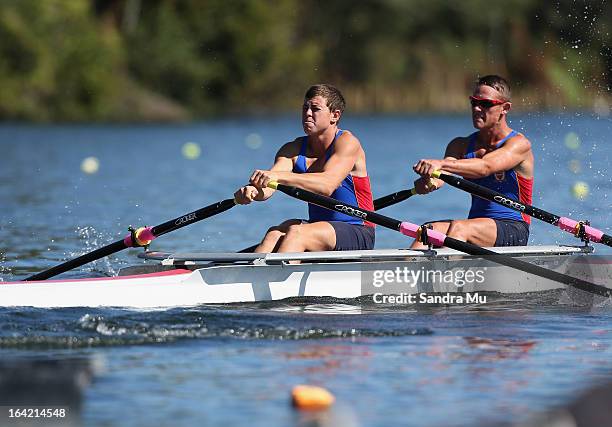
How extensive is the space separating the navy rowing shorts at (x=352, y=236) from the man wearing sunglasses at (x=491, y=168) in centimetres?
41

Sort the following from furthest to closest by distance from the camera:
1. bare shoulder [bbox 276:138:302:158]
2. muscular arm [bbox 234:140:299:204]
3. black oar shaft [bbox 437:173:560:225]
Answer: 1. bare shoulder [bbox 276:138:302:158]
2. black oar shaft [bbox 437:173:560:225]
3. muscular arm [bbox 234:140:299:204]

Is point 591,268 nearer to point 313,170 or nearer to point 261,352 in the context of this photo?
point 313,170

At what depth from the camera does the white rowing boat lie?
998 cm

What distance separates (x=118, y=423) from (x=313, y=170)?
4095 millimetres

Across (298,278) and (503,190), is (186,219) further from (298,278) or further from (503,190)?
(503,190)

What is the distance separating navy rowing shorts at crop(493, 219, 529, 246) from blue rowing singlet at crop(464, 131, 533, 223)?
0.24 feet

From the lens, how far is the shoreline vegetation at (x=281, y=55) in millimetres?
50625

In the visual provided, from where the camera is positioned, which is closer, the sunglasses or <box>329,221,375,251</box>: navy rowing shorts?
<box>329,221,375,251</box>: navy rowing shorts

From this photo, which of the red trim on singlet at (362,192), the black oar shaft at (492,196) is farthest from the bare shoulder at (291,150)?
the black oar shaft at (492,196)

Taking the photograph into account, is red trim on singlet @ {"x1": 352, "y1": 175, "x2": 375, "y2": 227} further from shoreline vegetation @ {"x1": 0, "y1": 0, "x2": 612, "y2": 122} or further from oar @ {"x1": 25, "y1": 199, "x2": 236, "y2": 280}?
shoreline vegetation @ {"x1": 0, "y1": 0, "x2": 612, "y2": 122}

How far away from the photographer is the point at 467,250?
10.3 metres

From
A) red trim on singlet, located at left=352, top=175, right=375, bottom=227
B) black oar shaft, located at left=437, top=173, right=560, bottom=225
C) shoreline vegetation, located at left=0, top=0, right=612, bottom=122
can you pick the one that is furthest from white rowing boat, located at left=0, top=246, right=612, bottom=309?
shoreline vegetation, located at left=0, top=0, right=612, bottom=122

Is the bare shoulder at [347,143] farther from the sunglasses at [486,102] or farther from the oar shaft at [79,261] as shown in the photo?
the oar shaft at [79,261]

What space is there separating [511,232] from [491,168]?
1.86ft
